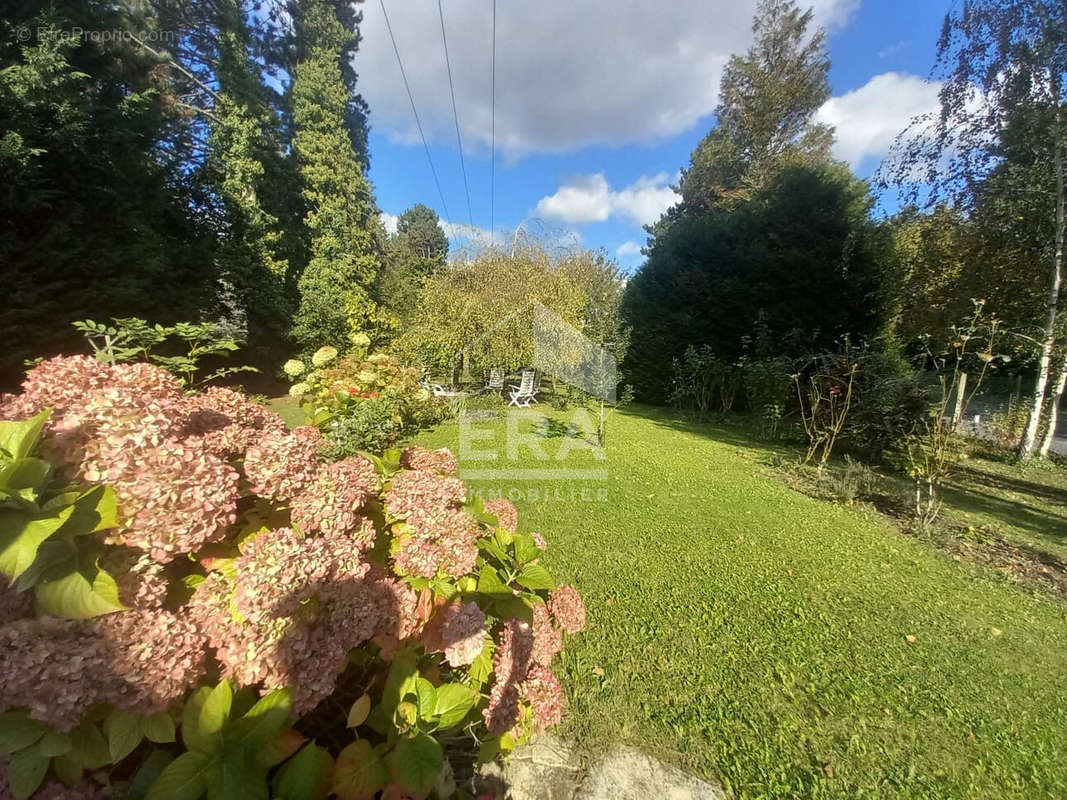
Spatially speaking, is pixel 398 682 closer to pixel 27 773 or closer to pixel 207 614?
pixel 207 614

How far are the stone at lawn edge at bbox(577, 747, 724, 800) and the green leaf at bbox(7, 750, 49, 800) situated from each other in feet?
5.39

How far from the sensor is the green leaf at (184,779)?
2.07ft

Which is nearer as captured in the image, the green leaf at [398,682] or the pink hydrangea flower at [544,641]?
the green leaf at [398,682]

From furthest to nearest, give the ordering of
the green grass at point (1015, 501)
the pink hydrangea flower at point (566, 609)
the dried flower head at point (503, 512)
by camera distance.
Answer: the green grass at point (1015, 501)
the dried flower head at point (503, 512)
the pink hydrangea flower at point (566, 609)

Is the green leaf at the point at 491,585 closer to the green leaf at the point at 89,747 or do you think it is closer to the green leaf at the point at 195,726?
the green leaf at the point at 195,726

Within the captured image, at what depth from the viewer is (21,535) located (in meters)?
0.63

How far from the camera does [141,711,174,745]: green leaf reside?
0.68 m

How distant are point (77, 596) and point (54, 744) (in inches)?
7.7

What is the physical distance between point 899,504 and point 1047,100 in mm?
6654

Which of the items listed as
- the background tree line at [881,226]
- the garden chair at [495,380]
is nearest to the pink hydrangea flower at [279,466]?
the background tree line at [881,226]

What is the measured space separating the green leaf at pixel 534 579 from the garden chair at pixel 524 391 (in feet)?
28.4

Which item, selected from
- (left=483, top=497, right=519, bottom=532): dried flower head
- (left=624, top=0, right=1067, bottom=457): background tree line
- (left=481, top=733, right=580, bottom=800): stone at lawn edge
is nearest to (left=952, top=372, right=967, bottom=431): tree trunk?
(left=624, top=0, right=1067, bottom=457): background tree line

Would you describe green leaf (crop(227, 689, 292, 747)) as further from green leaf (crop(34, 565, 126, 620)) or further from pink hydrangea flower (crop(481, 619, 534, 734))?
pink hydrangea flower (crop(481, 619, 534, 734))

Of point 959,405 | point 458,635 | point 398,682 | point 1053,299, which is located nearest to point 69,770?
point 398,682
